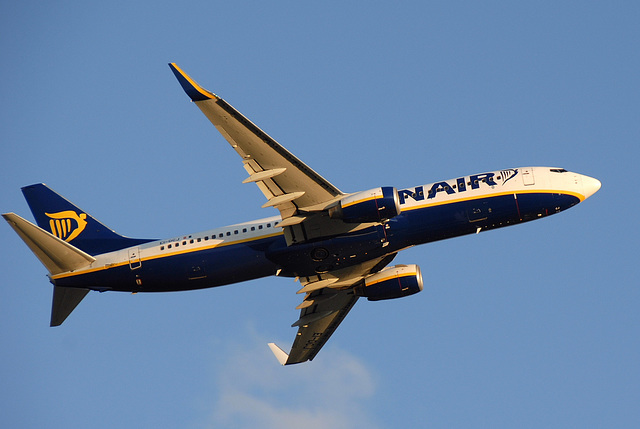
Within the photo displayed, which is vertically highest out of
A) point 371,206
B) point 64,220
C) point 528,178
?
point 64,220

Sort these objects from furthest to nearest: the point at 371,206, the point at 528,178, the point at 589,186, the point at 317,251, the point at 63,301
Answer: the point at 63,301
the point at 589,186
the point at 528,178
the point at 317,251
the point at 371,206

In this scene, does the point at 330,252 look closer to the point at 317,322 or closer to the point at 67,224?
the point at 317,322

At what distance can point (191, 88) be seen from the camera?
46875 millimetres

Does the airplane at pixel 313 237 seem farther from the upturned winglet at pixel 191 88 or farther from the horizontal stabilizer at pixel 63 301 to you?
the upturned winglet at pixel 191 88

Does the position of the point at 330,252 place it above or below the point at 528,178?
below

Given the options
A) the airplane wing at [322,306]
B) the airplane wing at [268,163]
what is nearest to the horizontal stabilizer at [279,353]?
the airplane wing at [322,306]

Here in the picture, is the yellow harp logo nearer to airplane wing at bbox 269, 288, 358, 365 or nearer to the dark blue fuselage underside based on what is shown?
the dark blue fuselage underside

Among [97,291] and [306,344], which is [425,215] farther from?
[97,291]

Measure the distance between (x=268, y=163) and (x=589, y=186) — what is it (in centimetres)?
2307

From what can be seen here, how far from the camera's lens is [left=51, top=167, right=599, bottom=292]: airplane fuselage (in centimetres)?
5622

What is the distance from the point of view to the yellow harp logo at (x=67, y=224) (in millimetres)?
62156

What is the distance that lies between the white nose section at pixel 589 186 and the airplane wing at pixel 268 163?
1744 centimetres

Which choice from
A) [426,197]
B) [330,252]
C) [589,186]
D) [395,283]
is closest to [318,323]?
[395,283]

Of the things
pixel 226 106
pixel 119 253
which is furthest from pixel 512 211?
pixel 119 253
